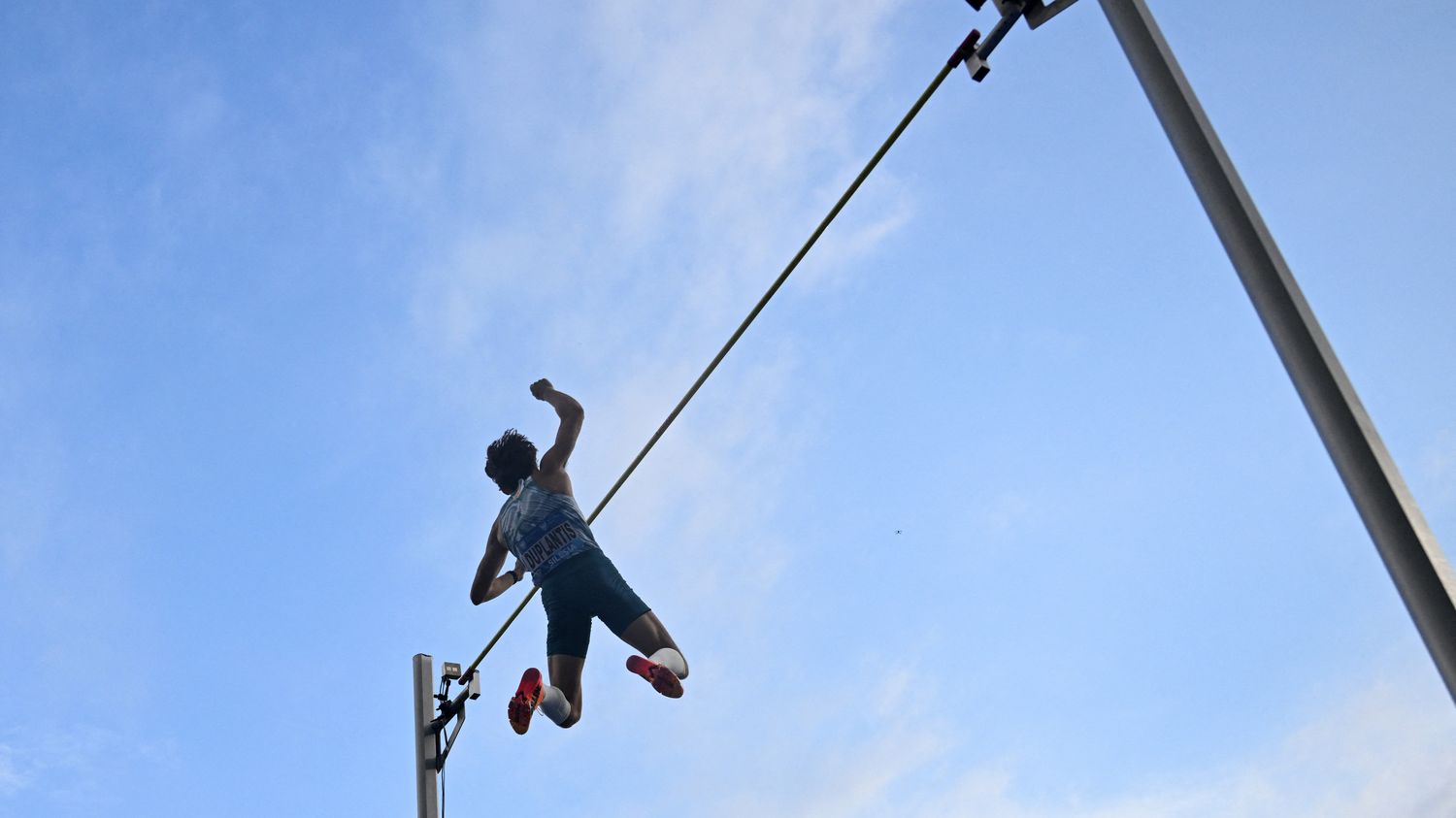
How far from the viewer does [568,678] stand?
7094 millimetres

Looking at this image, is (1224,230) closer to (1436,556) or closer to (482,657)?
(1436,556)

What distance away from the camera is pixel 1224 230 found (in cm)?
317

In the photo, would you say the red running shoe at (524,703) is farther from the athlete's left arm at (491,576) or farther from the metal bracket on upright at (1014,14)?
the metal bracket on upright at (1014,14)

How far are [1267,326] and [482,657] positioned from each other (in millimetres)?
6507

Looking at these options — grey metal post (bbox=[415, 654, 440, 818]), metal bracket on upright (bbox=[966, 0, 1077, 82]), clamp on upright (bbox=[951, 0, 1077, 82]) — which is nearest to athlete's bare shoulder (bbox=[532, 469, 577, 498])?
grey metal post (bbox=[415, 654, 440, 818])

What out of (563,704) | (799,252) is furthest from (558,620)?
(799,252)

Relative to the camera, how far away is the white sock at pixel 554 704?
6785 mm

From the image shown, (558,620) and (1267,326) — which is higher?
(558,620)

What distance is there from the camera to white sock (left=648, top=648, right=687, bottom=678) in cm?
680

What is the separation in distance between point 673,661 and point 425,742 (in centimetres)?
256

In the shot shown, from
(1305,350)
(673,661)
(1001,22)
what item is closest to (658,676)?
(673,661)

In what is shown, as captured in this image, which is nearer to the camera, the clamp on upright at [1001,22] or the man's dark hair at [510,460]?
the clamp on upright at [1001,22]

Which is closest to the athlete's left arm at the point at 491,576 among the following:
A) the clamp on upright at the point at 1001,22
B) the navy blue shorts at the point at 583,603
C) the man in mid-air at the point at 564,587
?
the man in mid-air at the point at 564,587

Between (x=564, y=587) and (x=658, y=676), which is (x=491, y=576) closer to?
(x=564, y=587)
